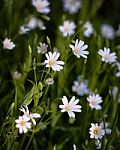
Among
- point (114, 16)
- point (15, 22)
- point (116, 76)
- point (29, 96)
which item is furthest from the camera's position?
point (114, 16)

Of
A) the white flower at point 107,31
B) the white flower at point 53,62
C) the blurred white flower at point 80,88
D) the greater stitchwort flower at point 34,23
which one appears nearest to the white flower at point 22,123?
the white flower at point 53,62

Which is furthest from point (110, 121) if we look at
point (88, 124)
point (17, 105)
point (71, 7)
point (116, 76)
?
point (71, 7)

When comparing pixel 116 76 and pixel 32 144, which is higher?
pixel 116 76

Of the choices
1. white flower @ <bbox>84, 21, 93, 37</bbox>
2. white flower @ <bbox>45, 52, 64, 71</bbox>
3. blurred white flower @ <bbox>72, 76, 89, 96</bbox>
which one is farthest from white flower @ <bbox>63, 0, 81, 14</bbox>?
white flower @ <bbox>45, 52, 64, 71</bbox>

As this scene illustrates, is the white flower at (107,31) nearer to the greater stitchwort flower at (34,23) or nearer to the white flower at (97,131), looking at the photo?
the greater stitchwort flower at (34,23)

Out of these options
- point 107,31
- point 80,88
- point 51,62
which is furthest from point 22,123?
point 107,31

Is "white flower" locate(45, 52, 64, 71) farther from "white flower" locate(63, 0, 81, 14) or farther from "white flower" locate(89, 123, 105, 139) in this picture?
"white flower" locate(63, 0, 81, 14)

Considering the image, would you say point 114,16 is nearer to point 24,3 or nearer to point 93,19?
point 93,19
